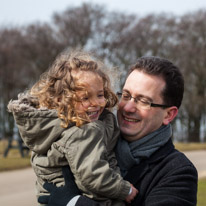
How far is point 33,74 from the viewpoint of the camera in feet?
106

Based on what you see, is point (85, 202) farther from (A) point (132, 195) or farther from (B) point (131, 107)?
(B) point (131, 107)

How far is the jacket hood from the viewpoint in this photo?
2.36m

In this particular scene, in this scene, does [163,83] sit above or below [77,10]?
above

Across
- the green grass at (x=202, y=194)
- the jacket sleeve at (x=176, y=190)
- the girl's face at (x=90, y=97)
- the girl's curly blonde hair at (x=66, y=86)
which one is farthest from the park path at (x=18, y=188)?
the jacket sleeve at (x=176, y=190)

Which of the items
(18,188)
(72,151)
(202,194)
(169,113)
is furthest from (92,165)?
(18,188)

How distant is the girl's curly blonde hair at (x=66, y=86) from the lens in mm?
2402

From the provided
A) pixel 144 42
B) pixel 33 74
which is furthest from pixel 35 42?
pixel 144 42

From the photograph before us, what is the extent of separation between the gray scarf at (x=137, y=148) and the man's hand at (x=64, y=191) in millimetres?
356

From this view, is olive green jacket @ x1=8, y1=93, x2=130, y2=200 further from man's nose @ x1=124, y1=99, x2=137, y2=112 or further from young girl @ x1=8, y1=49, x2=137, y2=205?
man's nose @ x1=124, y1=99, x2=137, y2=112

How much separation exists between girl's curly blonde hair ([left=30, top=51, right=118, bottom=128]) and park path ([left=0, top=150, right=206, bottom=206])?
18.4ft

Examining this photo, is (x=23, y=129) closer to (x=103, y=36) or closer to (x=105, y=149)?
(x=105, y=149)

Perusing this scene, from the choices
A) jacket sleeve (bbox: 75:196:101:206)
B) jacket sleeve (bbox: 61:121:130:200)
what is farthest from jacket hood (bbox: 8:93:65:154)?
jacket sleeve (bbox: 75:196:101:206)

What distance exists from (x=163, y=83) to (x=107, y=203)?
34.8 inches

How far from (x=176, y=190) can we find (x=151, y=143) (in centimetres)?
37
